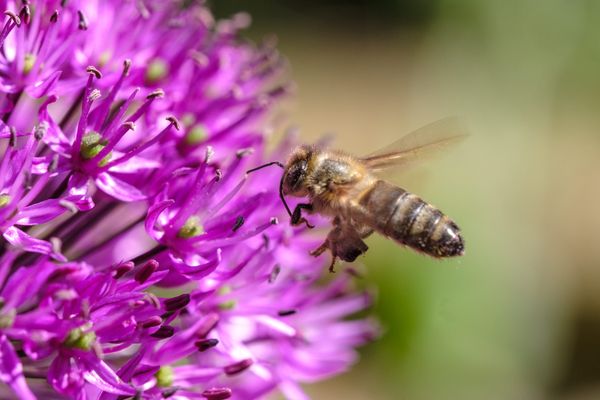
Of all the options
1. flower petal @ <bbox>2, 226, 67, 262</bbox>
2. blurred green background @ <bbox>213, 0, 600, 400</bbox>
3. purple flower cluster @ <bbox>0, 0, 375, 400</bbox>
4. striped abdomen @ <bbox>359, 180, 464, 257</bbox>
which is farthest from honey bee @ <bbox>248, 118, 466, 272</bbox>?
flower petal @ <bbox>2, 226, 67, 262</bbox>

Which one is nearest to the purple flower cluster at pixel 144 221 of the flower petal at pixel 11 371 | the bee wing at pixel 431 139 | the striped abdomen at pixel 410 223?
the flower petal at pixel 11 371

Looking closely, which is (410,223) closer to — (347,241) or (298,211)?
(347,241)

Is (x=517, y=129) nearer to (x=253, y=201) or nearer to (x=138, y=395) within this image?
(x=253, y=201)

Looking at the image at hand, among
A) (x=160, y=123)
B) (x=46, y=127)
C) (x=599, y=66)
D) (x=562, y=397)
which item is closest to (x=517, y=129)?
(x=599, y=66)

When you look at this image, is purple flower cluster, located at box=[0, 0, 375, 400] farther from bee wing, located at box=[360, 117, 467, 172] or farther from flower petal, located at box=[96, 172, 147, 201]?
bee wing, located at box=[360, 117, 467, 172]

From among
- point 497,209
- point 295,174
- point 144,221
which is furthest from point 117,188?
point 497,209

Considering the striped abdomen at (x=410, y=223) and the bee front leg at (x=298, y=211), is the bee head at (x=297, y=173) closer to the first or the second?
the bee front leg at (x=298, y=211)
